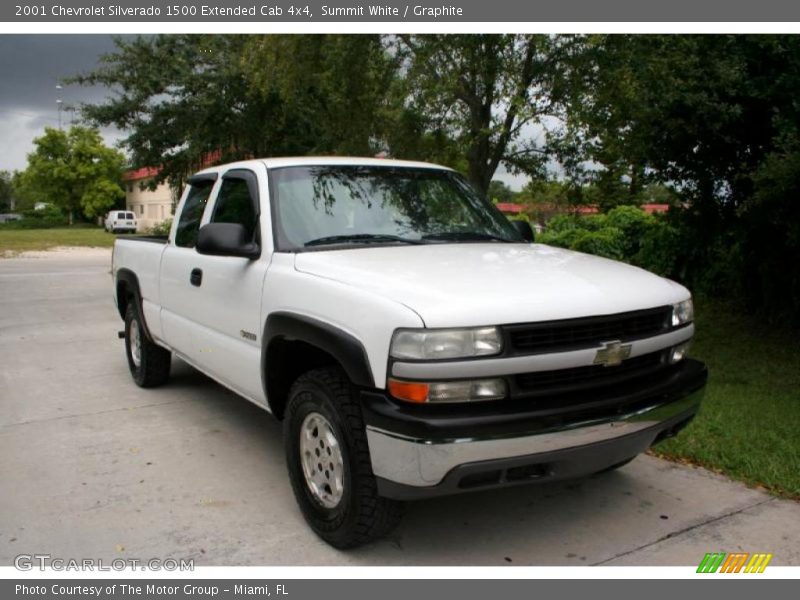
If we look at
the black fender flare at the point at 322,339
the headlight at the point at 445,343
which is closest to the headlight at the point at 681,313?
the headlight at the point at 445,343

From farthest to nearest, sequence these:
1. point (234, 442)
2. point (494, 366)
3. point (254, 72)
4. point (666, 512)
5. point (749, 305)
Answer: point (254, 72), point (749, 305), point (234, 442), point (666, 512), point (494, 366)

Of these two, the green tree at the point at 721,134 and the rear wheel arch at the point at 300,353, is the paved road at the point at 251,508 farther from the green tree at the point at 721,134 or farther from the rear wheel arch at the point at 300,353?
the green tree at the point at 721,134

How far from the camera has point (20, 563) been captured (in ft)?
11.1

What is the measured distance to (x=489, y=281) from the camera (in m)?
3.28

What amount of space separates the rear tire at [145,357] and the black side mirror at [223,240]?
2.46 metres

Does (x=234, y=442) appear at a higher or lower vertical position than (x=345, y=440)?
lower

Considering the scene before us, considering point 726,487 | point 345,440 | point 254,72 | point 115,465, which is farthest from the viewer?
point 254,72

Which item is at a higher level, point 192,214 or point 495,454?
point 192,214

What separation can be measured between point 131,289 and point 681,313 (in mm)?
4664

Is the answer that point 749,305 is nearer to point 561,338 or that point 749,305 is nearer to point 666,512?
point 666,512

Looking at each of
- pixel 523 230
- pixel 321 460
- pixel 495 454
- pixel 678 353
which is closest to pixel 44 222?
pixel 523 230

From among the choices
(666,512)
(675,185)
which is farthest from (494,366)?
(675,185)

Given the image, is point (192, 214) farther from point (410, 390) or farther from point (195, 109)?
point (195, 109)

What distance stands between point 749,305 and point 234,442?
6649mm
